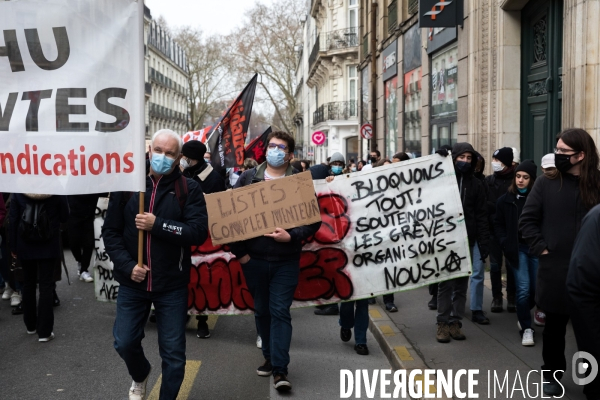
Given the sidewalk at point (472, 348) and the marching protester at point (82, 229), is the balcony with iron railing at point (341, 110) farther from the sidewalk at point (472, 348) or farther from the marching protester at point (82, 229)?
the sidewalk at point (472, 348)

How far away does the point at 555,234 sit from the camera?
5.27 metres

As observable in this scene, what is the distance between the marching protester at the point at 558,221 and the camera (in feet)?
16.5

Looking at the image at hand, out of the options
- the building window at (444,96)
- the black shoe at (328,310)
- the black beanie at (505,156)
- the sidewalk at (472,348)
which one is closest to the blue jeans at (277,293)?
the sidewalk at (472,348)

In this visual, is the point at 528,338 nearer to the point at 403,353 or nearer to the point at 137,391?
the point at 403,353

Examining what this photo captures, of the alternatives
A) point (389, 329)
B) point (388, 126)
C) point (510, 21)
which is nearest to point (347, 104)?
point (388, 126)

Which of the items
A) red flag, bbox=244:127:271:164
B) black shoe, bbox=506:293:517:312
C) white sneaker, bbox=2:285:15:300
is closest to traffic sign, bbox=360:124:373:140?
red flag, bbox=244:127:271:164

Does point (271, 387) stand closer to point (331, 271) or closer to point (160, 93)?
point (331, 271)

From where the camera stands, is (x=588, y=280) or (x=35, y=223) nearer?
(x=588, y=280)

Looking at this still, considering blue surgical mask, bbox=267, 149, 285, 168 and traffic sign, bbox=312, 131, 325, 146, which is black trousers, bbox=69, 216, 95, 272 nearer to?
blue surgical mask, bbox=267, 149, 285, 168

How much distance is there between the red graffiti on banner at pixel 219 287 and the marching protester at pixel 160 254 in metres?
2.31

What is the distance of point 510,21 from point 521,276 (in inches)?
247

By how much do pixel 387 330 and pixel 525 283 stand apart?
4.82ft

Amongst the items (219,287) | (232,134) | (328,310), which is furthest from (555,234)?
(232,134)

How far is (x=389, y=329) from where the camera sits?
747 cm
